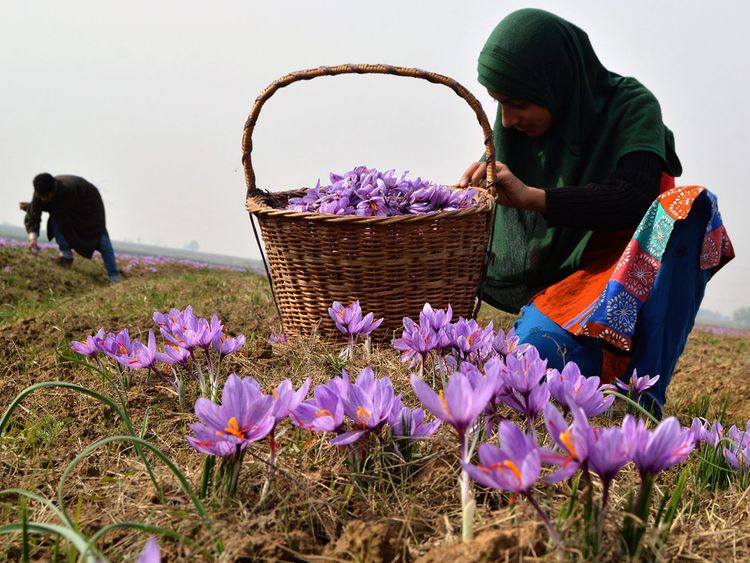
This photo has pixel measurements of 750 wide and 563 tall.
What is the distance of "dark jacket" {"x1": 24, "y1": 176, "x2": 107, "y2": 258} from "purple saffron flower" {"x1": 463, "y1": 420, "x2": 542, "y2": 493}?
340 inches

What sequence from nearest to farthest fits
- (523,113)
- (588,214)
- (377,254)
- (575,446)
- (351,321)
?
(575,446), (351,321), (377,254), (588,214), (523,113)

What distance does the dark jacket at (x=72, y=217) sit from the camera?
324 inches

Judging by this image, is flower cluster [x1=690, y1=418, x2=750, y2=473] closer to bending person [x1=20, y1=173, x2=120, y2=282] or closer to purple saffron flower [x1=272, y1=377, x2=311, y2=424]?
purple saffron flower [x1=272, y1=377, x2=311, y2=424]

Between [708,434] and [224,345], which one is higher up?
[224,345]

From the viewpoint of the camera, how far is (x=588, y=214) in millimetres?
2316

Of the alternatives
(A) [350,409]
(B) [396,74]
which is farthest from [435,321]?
(B) [396,74]

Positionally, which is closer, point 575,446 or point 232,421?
point 575,446

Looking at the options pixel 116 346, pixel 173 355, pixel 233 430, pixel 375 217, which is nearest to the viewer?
pixel 233 430

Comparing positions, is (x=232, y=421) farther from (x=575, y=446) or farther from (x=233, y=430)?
(x=575, y=446)

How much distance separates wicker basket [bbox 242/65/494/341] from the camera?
2066 mm

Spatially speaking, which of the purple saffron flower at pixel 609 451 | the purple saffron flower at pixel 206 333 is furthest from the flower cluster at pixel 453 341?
the purple saffron flower at pixel 609 451

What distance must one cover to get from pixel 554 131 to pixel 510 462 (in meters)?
2.40

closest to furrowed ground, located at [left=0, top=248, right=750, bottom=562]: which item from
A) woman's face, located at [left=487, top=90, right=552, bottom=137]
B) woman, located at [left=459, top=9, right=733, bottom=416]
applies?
woman, located at [left=459, top=9, right=733, bottom=416]

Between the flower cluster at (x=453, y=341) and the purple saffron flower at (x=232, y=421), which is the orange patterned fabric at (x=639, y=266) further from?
the purple saffron flower at (x=232, y=421)
